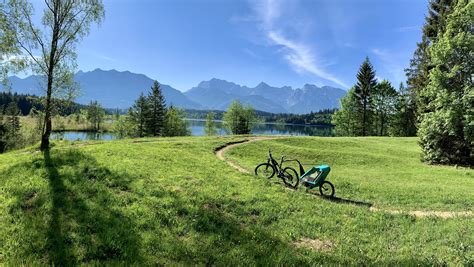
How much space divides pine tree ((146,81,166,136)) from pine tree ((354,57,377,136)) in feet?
169

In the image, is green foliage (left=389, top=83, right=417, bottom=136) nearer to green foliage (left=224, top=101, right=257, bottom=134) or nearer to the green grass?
green foliage (left=224, top=101, right=257, bottom=134)

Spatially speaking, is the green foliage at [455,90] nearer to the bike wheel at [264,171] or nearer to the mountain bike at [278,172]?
the mountain bike at [278,172]

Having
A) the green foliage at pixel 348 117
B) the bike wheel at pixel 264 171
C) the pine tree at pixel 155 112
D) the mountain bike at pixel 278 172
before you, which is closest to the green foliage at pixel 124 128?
the pine tree at pixel 155 112

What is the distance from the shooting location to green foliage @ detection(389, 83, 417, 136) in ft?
216

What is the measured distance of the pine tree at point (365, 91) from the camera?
6619 centimetres

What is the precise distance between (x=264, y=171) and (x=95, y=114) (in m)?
129

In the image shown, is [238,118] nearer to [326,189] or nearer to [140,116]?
[140,116]

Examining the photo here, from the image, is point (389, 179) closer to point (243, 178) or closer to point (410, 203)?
point (410, 203)

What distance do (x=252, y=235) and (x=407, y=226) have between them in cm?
572

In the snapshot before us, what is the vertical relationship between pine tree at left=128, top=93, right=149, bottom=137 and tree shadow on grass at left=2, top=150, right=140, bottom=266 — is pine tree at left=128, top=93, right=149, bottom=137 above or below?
above

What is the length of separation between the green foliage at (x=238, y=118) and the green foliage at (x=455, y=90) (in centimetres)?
6892

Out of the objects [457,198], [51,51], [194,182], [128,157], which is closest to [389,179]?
[457,198]

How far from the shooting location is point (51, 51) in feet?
56.5

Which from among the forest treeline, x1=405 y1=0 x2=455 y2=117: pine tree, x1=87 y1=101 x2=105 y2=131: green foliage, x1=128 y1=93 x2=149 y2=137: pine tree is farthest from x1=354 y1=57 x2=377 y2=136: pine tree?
x1=87 y1=101 x2=105 y2=131: green foliage
